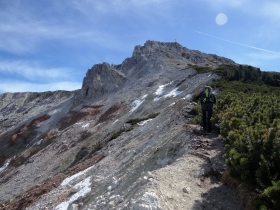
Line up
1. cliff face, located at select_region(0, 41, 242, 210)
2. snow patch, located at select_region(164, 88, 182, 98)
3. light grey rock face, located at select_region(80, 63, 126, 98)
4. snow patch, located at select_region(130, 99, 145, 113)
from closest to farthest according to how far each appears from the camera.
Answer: cliff face, located at select_region(0, 41, 242, 210)
snow patch, located at select_region(164, 88, 182, 98)
snow patch, located at select_region(130, 99, 145, 113)
light grey rock face, located at select_region(80, 63, 126, 98)

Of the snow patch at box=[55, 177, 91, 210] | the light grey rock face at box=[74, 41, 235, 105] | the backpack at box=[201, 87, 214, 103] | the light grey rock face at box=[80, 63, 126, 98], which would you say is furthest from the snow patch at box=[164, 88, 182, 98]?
the snow patch at box=[55, 177, 91, 210]

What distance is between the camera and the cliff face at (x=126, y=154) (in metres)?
8.48

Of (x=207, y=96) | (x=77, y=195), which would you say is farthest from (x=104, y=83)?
(x=77, y=195)

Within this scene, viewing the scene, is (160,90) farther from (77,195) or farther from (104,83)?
(77,195)

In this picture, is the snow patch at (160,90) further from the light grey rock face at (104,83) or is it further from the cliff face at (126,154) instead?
the light grey rock face at (104,83)

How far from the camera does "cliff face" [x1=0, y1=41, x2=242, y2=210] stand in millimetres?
8484

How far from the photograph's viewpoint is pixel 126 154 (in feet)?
55.9

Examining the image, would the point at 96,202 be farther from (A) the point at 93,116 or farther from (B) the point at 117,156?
(A) the point at 93,116

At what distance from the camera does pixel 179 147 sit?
11.8 metres

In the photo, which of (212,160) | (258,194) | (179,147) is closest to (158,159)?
(179,147)

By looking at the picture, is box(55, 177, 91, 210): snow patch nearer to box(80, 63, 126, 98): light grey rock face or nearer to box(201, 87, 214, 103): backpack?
box(201, 87, 214, 103): backpack

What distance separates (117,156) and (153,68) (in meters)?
46.0

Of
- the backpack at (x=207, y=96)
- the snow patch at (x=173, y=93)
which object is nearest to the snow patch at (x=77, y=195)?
the backpack at (x=207, y=96)

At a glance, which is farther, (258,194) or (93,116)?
(93,116)
